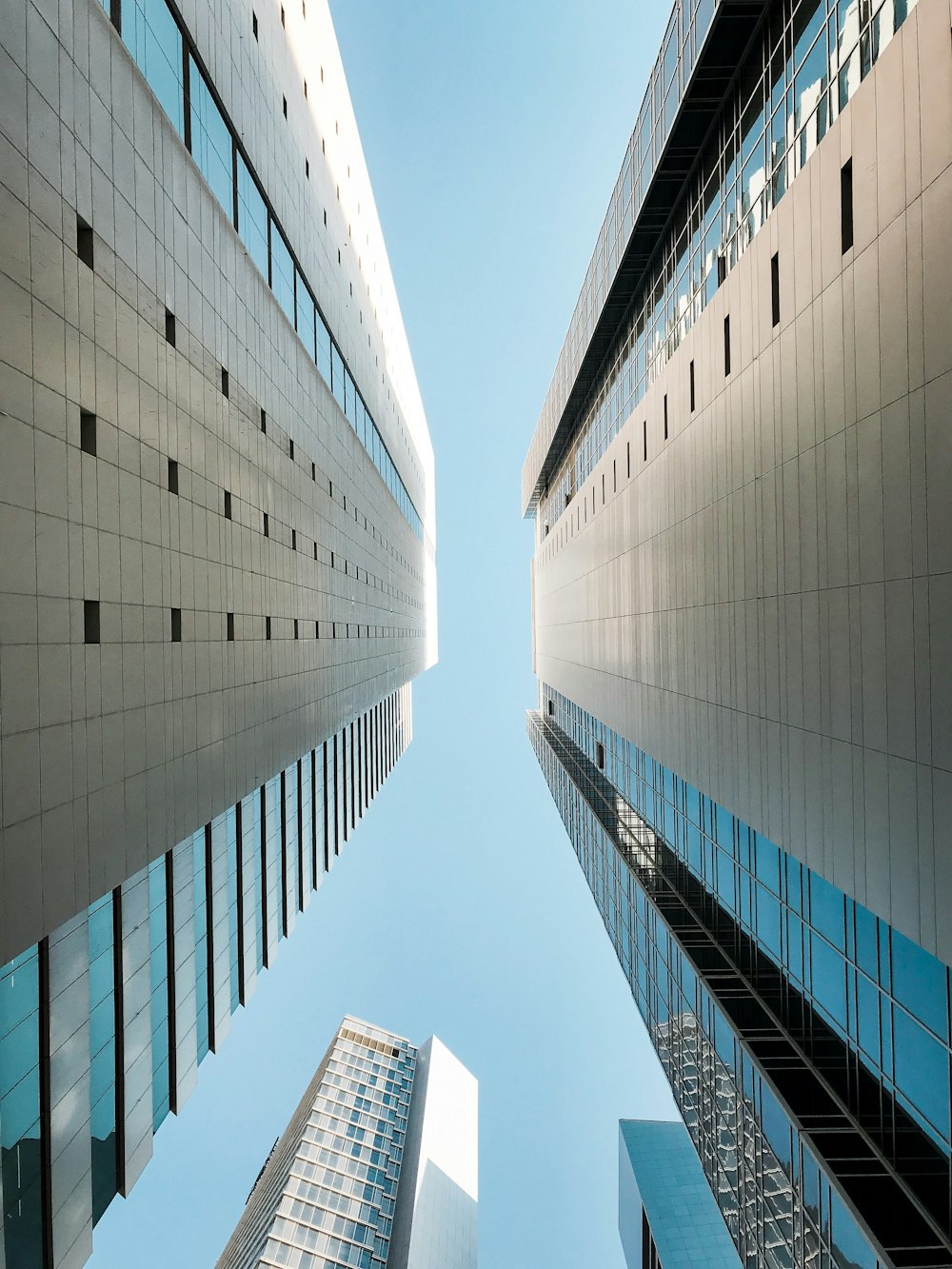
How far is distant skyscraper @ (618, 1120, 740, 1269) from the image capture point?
52406 mm

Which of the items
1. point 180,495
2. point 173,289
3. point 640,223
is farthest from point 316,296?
point 180,495

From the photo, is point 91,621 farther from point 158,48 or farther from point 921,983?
point 921,983

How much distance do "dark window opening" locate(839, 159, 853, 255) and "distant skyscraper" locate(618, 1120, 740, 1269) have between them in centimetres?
5532

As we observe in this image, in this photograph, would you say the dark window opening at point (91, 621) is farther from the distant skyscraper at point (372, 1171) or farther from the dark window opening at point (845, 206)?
the distant skyscraper at point (372, 1171)

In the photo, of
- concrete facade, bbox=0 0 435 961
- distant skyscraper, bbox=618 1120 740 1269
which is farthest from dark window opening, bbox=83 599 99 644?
distant skyscraper, bbox=618 1120 740 1269

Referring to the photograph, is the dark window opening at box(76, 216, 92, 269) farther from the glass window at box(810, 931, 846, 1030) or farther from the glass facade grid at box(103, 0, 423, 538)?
the glass window at box(810, 931, 846, 1030)

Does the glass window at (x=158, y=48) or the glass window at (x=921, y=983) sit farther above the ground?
the glass window at (x=158, y=48)

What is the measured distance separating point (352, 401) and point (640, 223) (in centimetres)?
2382

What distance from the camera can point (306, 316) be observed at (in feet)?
116

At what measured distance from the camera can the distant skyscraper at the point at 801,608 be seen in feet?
40.5

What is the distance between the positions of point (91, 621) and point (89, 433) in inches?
164

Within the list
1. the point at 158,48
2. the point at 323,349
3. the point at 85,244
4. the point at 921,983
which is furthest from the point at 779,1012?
the point at 323,349

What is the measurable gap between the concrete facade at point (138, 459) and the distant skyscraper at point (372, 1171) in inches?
2728

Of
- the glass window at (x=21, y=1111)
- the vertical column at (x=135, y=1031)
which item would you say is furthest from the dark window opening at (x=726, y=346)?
the glass window at (x=21, y=1111)
